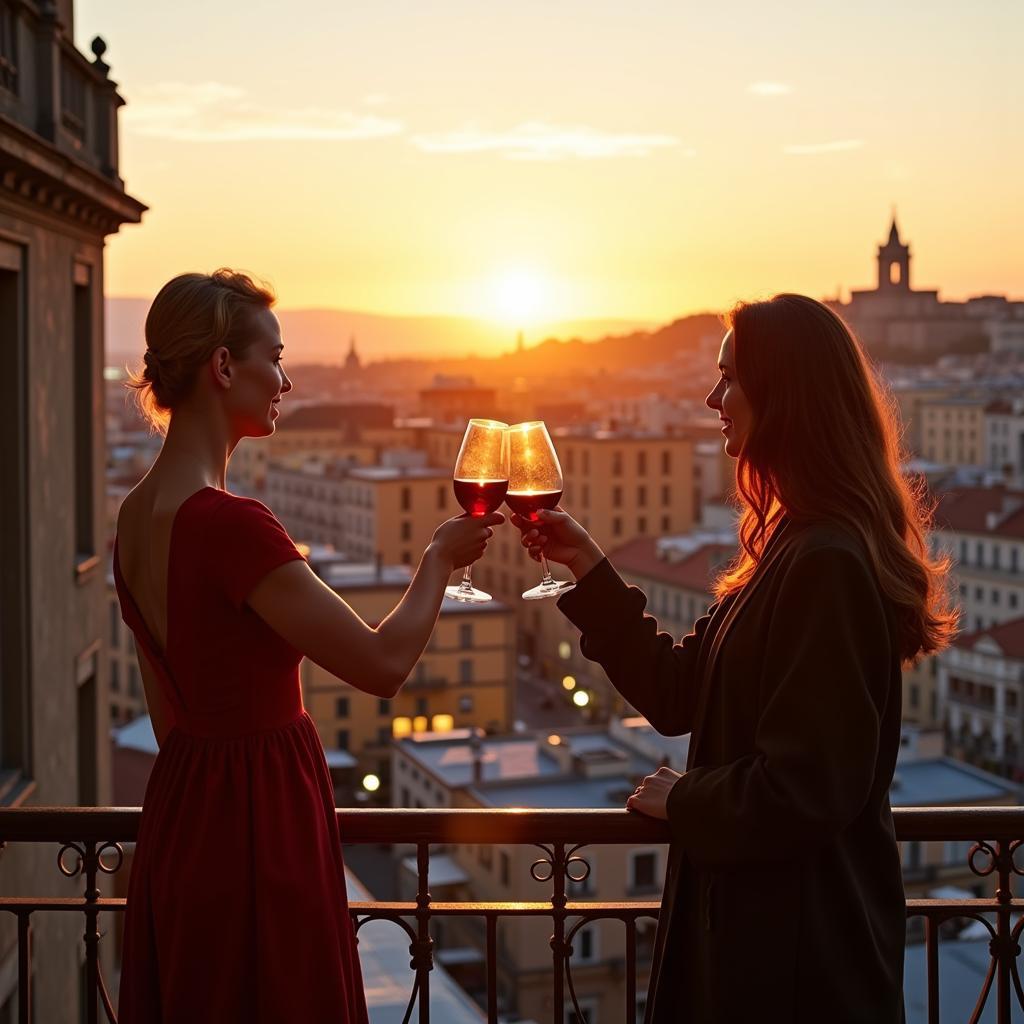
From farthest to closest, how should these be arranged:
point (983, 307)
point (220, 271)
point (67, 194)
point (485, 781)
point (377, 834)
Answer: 1. point (983, 307)
2. point (485, 781)
3. point (67, 194)
4. point (377, 834)
5. point (220, 271)

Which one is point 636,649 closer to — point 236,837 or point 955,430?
point 236,837

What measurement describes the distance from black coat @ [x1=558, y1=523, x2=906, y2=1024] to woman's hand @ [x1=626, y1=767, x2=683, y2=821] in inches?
2.5

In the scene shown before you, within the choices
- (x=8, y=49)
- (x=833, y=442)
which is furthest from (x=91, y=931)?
(x=8, y=49)

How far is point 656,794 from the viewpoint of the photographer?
2.66 m

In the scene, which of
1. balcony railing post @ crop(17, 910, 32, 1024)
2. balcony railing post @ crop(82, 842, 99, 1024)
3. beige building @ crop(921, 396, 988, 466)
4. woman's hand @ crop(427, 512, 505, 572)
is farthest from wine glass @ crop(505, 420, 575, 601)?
beige building @ crop(921, 396, 988, 466)

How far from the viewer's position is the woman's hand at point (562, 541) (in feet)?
10.0

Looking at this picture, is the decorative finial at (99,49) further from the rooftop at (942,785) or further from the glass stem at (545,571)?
the rooftop at (942,785)

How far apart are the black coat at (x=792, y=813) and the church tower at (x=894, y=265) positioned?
17470 centimetres

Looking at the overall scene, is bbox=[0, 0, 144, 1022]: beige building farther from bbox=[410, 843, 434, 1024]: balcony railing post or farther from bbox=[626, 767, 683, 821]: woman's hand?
bbox=[626, 767, 683, 821]: woman's hand

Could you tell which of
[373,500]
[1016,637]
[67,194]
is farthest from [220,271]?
[373,500]

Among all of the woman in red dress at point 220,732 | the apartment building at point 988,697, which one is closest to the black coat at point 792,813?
the woman in red dress at point 220,732

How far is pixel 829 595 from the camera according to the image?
92.9 inches

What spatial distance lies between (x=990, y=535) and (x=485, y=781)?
2931 cm

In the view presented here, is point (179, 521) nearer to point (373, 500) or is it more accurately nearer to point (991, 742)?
point (991, 742)
